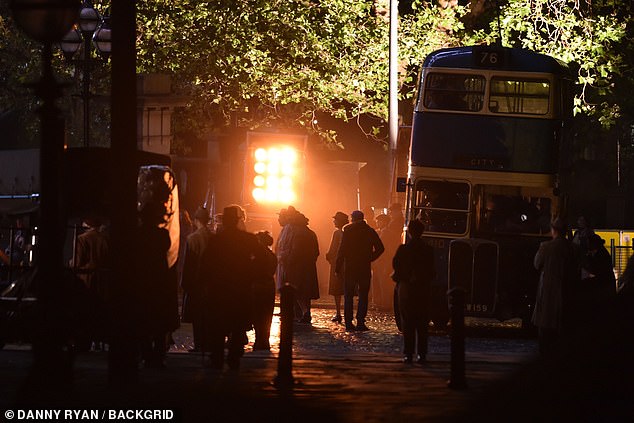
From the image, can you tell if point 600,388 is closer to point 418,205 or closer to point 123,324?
point 123,324

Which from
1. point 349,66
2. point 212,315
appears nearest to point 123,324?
point 212,315

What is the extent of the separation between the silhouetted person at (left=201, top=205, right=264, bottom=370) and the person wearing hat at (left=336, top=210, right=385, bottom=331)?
7454 mm

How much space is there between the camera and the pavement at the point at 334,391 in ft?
16.0

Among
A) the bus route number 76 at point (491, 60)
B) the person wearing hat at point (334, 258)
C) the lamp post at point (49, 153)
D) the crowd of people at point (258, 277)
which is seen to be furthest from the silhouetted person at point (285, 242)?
the lamp post at point (49, 153)

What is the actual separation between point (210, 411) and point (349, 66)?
25081 millimetres

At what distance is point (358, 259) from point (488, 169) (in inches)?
97.7

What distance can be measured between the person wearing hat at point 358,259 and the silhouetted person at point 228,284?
7454 mm

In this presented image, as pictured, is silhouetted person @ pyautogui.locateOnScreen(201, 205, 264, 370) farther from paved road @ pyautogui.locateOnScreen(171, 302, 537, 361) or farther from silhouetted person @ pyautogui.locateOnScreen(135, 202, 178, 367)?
paved road @ pyautogui.locateOnScreen(171, 302, 537, 361)

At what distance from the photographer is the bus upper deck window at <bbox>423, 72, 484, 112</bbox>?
75.8 feet

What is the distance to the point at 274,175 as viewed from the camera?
91.5 ft

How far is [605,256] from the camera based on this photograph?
69.6 feet

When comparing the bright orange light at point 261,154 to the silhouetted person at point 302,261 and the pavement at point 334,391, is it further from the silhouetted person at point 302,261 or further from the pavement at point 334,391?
the pavement at point 334,391

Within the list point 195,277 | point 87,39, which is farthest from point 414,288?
point 87,39

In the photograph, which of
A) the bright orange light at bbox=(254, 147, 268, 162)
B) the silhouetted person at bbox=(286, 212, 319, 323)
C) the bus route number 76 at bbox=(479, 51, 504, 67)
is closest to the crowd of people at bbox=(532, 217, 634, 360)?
the bus route number 76 at bbox=(479, 51, 504, 67)
